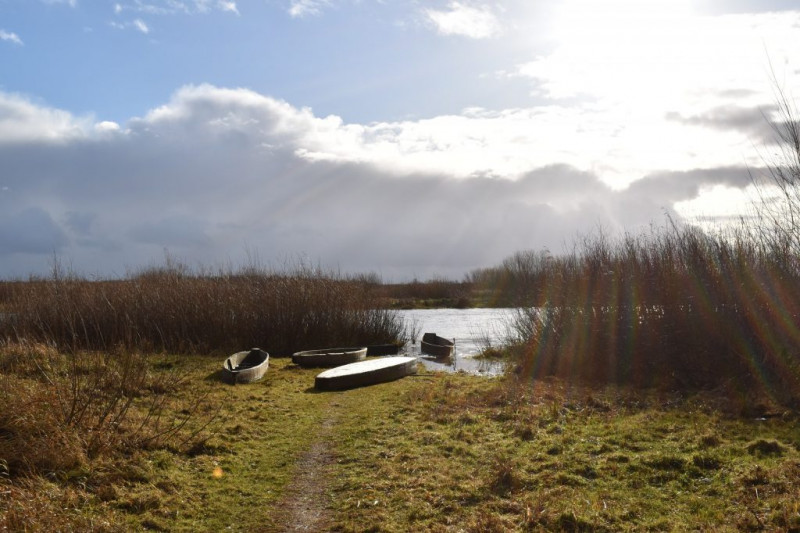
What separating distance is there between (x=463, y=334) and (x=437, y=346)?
8027 millimetres

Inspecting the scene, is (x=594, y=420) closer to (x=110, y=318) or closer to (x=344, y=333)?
(x=344, y=333)

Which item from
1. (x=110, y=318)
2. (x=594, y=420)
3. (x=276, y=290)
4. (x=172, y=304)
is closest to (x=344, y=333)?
(x=276, y=290)

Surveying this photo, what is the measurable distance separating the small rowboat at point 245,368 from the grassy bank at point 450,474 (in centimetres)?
304

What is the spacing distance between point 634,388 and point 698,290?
9.12ft

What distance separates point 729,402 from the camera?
1088cm

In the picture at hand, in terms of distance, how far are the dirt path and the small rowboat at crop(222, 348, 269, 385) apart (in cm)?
570

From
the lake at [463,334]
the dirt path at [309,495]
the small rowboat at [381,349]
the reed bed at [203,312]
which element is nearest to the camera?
the dirt path at [309,495]

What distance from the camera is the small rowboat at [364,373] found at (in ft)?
47.5

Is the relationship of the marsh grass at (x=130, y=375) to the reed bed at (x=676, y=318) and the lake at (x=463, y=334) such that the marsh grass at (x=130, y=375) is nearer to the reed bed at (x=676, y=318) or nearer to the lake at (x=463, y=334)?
the lake at (x=463, y=334)

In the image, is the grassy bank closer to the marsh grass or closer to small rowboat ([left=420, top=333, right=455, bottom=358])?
the marsh grass

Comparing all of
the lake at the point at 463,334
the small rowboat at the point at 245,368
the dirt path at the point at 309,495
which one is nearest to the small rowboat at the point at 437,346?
the lake at the point at 463,334

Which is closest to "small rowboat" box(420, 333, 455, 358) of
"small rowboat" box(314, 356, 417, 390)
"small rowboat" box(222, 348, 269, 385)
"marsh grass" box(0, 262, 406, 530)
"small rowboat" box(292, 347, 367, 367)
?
Answer: "marsh grass" box(0, 262, 406, 530)

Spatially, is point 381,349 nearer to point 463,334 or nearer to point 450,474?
point 463,334

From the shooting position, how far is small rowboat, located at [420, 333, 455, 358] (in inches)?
894
